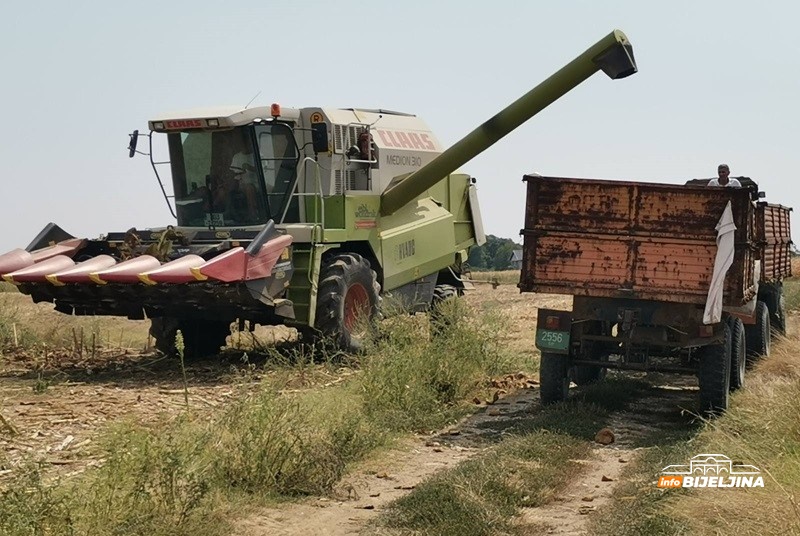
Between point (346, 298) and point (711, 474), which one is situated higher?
point (346, 298)

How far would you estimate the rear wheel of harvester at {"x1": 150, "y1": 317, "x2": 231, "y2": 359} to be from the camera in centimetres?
1527

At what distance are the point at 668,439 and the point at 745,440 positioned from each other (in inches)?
66.2

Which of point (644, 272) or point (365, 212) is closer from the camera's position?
point (644, 272)

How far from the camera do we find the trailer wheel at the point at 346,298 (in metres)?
14.1

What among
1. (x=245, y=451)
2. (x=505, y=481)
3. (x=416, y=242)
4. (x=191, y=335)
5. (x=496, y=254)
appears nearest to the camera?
(x=505, y=481)

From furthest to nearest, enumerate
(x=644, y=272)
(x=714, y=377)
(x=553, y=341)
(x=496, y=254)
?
(x=496, y=254) < (x=553, y=341) < (x=644, y=272) < (x=714, y=377)

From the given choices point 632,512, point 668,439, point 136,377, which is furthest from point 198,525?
point 136,377

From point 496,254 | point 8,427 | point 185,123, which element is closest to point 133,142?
point 185,123

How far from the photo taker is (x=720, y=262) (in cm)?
1062

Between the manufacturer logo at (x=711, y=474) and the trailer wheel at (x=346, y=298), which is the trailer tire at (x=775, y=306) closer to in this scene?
the trailer wheel at (x=346, y=298)

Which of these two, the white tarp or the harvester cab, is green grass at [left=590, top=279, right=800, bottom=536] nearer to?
the white tarp

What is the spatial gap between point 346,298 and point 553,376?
13.0 ft

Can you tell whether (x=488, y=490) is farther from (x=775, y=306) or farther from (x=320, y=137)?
Result: (x=775, y=306)

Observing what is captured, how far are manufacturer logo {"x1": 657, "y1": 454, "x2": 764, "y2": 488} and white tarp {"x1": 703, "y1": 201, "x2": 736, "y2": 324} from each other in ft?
8.11
